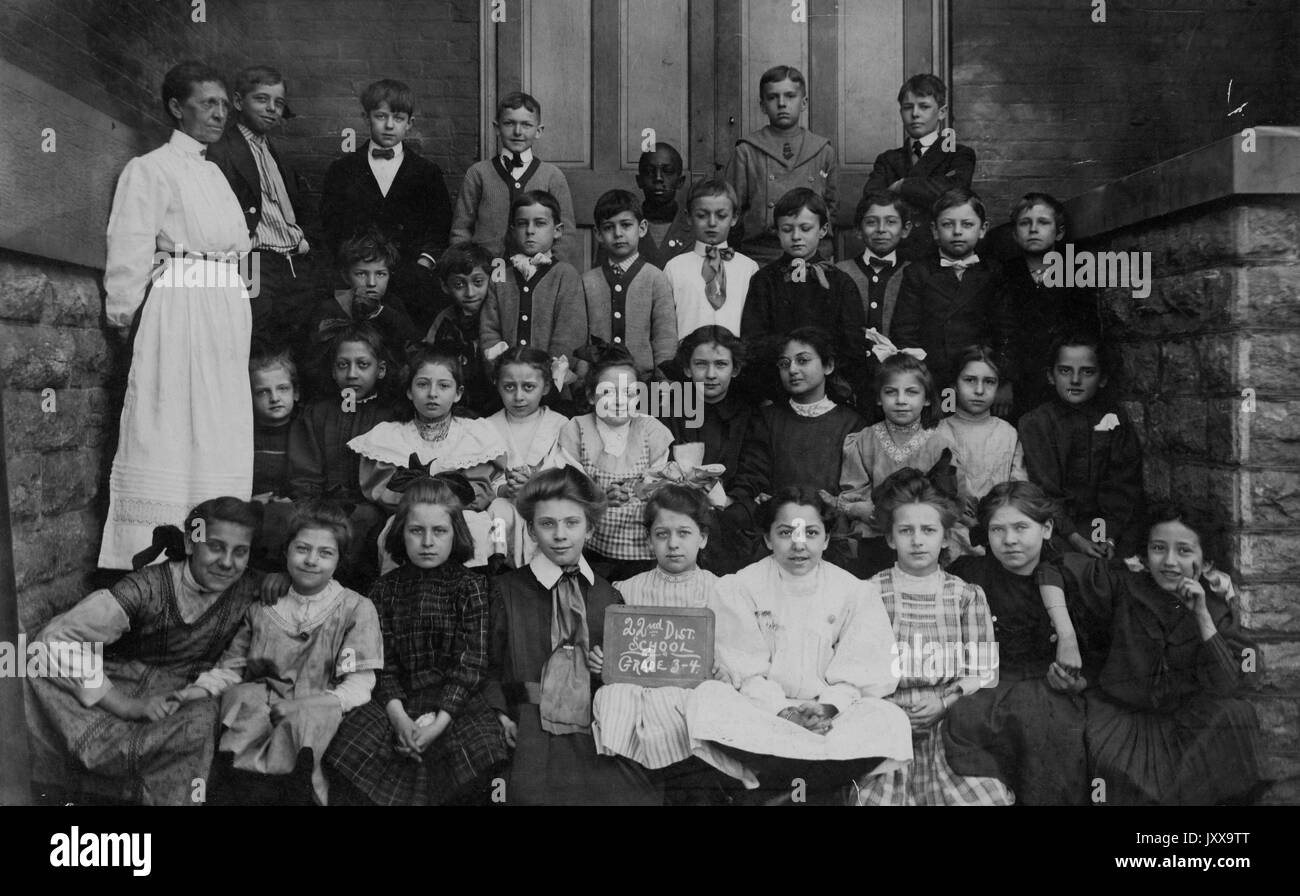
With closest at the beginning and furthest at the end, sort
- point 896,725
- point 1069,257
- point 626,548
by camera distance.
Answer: point 896,725, point 626,548, point 1069,257

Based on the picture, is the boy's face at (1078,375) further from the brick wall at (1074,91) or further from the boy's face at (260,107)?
the boy's face at (260,107)

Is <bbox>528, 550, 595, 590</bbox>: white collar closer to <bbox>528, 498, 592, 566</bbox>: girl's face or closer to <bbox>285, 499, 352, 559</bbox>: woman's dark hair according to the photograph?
<bbox>528, 498, 592, 566</bbox>: girl's face

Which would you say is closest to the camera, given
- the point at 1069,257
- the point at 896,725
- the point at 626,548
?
the point at 896,725

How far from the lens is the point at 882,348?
4.74m

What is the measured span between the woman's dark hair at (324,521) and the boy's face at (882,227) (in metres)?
2.37

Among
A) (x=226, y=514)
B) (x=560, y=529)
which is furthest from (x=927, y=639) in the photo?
(x=226, y=514)

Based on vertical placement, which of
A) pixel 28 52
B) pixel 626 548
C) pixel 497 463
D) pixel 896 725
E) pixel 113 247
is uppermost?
pixel 28 52

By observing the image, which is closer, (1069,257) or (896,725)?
(896,725)

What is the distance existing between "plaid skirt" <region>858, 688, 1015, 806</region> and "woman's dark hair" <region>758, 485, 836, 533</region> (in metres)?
0.81

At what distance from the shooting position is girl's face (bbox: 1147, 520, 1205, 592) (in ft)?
13.9

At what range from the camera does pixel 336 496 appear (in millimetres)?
4465
